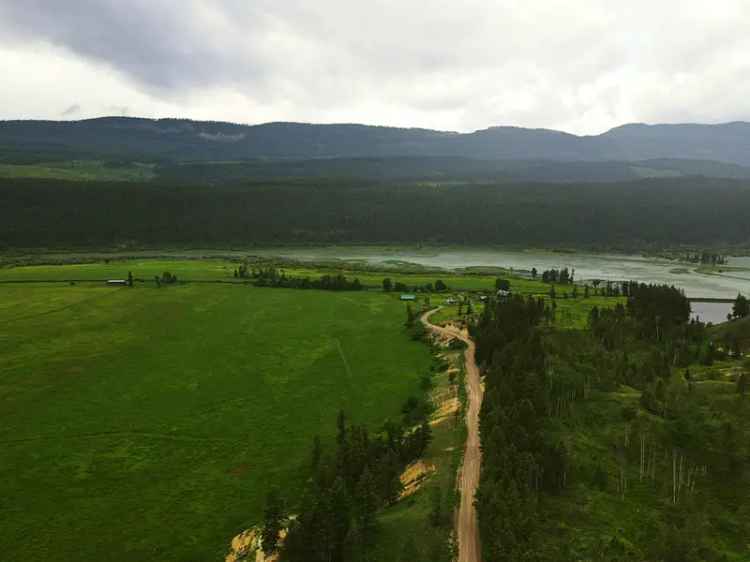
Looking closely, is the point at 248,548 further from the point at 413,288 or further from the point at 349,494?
the point at 413,288

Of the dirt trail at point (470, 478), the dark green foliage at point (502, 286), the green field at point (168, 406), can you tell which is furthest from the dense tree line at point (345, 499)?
the dark green foliage at point (502, 286)

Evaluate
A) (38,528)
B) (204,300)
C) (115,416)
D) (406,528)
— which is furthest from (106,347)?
(406,528)

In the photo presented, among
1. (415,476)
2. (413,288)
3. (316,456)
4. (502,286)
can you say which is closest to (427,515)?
(415,476)

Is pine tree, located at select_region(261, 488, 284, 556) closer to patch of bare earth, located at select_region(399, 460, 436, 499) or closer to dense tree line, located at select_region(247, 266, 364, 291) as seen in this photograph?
patch of bare earth, located at select_region(399, 460, 436, 499)

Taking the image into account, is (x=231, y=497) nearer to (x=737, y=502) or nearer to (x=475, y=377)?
(x=475, y=377)

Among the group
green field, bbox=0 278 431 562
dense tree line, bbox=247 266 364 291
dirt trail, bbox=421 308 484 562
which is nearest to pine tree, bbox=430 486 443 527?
dirt trail, bbox=421 308 484 562

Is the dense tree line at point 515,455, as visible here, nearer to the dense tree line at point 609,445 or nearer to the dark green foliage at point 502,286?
the dense tree line at point 609,445
